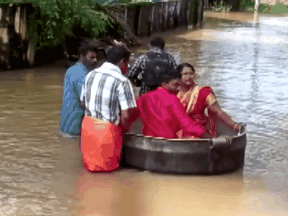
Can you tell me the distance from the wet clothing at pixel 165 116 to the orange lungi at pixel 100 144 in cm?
38

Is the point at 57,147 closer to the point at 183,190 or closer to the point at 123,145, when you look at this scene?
the point at 123,145

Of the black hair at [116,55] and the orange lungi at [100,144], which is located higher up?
the black hair at [116,55]

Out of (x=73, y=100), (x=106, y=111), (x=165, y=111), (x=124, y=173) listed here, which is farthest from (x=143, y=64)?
(x=124, y=173)

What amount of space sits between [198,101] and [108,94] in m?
1.13

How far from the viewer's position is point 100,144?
6.36 m

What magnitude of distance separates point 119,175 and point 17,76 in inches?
276

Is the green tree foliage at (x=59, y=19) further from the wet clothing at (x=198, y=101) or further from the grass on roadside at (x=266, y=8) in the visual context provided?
the grass on roadside at (x=266, y=8)

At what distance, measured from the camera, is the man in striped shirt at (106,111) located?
6.33 m

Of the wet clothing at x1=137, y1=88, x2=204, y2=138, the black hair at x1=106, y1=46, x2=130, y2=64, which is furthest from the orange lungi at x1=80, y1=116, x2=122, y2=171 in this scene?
the black hair at x1=106, y1=46, x2=130, y2=64

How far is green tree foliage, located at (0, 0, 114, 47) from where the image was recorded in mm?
13359

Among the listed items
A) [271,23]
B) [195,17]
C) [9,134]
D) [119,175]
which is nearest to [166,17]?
[195,17]

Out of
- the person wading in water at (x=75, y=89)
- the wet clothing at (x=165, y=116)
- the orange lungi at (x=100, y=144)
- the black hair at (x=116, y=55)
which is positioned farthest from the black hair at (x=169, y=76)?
the person wading in water at (x=75, y=89)

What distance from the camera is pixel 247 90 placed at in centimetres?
1180

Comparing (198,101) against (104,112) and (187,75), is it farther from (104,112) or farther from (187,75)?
(104,112)
